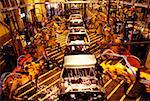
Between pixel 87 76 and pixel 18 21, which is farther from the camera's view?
pixel 18 21

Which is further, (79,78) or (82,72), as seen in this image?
(82,72)

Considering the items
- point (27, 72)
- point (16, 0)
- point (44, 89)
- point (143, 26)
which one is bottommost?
point (44, 89)

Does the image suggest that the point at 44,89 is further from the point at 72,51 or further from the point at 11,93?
the point at 72,51

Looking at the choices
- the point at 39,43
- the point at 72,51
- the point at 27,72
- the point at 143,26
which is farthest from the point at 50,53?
the point at 143,26

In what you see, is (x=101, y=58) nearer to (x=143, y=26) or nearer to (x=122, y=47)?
(x=122, y=47)

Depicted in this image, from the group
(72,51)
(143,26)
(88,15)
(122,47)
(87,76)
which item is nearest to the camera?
(87,76)

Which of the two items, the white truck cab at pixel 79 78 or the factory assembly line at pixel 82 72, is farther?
the factory assembly line at pixel 82 72

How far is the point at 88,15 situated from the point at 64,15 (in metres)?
3.31

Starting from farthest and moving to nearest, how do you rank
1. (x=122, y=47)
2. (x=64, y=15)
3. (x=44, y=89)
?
(x=64, y=15)
(x=122, y=47)
(x=44, y=89)

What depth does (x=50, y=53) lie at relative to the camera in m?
12.0

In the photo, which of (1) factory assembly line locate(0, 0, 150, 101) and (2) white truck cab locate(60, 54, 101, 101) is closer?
(2) white truck cab locate(60, 54, 101, 101)

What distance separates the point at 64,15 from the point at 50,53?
33.1ft

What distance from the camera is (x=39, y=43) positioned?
1165 centimetres

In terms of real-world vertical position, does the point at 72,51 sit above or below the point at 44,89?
above
